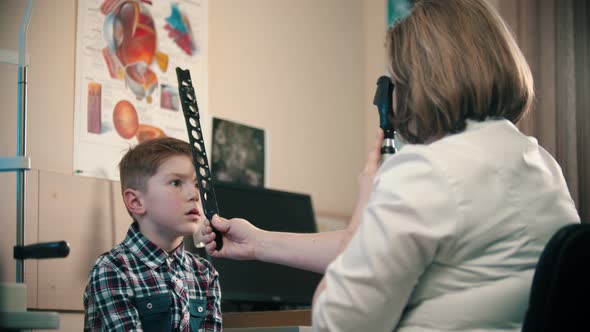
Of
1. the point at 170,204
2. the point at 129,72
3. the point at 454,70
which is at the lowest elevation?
the point at 170,204

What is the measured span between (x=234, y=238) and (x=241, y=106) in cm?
126

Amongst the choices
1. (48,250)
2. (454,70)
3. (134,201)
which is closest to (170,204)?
(134,201)

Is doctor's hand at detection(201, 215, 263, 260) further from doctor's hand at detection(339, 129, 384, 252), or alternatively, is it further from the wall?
the wall

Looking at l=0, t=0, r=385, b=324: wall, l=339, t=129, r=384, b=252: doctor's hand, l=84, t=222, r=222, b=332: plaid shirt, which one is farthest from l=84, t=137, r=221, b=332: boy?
l=339, t=129, r=384, b=252: doctor's hand

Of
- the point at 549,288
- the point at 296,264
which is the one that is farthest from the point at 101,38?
the point at 549,288

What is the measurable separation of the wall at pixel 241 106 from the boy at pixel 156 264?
0.59 ft

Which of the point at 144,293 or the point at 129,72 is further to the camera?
the point at 129,72

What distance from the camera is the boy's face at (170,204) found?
6.70 feet

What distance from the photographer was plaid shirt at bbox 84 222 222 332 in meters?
1.86

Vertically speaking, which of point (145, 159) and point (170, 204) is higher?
point (145, 159)

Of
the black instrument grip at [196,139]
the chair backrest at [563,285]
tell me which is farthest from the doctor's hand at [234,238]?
the chair backrest at [563,285]

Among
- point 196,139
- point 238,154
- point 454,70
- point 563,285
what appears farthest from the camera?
point 238,154

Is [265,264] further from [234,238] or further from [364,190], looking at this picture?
[364,190]

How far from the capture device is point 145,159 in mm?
2084
